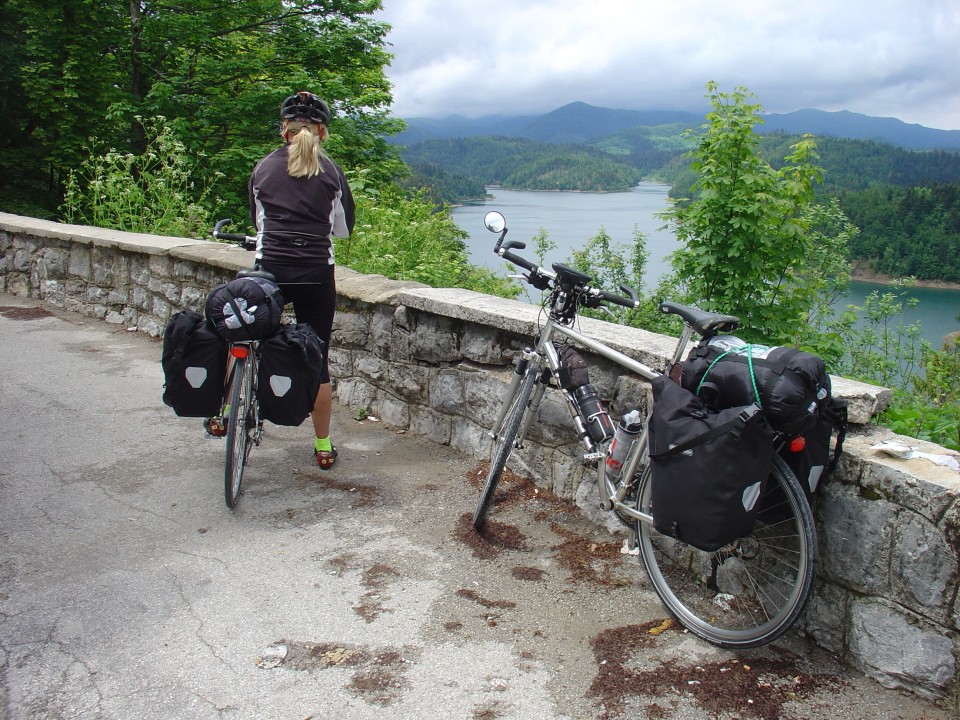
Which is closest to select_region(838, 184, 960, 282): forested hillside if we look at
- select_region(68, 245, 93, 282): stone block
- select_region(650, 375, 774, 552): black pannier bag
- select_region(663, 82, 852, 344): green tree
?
select_region(663, 82, 852, 344): green tree

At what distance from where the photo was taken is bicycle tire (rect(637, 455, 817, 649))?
7.91ft

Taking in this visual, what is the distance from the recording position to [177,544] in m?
3.35

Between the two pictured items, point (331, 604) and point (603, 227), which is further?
point (603, 227)

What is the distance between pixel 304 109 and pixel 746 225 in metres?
3.97

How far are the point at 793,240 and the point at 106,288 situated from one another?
6169mm

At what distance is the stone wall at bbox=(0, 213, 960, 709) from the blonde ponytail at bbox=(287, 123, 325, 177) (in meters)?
1.00

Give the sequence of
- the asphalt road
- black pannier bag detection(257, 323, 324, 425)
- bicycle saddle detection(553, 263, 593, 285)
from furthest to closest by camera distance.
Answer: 1. black pannier bag detection(257, 323, 324, 425)
2. bicycle saddle detection(553, 263, 593, 285)
3. the asphalt road

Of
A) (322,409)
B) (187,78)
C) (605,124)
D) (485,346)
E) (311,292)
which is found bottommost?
(322,409)

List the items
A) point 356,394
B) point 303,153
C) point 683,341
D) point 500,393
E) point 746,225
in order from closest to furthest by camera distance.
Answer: point 683,341, point 303,153, point 500,393, point 356,394, point 746,225

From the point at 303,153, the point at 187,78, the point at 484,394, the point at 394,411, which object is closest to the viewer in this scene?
the point at 303,153

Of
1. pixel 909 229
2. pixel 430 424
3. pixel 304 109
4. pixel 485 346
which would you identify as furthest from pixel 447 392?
pixel 909 229

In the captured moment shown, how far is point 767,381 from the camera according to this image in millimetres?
2291

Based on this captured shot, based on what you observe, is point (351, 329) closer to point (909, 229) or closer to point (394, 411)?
point (394, 411)

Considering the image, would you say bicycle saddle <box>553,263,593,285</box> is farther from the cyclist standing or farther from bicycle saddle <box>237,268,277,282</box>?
bicycle saddle <box>237,268,277,282</box>
